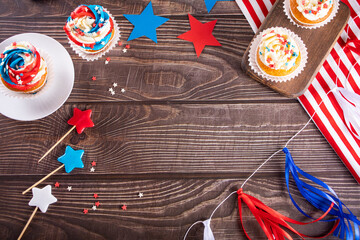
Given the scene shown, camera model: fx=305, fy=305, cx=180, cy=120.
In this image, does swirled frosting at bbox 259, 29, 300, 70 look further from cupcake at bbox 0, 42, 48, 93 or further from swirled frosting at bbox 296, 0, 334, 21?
cupcake at bbox 0, 42, 48, 93

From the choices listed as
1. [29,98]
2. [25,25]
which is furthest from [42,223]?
[25,25]

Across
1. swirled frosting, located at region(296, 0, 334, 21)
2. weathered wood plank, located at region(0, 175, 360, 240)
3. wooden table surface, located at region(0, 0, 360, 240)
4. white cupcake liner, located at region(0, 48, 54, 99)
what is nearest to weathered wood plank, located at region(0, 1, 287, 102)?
wooden table surface, located at region(0, 0, 360, 240)

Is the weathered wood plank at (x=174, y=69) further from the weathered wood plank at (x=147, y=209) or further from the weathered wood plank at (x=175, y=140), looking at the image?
the weathered wood plank at (x=147, y=209)

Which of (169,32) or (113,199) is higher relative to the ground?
(169,32)

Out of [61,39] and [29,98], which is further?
[61,39]

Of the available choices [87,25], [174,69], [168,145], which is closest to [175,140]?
[168,145]

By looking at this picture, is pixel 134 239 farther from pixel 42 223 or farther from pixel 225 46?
pixel 225 46
